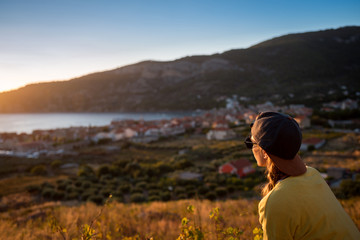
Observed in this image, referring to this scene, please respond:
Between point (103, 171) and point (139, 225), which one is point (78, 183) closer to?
point (103, 171)

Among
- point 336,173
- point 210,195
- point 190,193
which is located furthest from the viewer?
point 336,173

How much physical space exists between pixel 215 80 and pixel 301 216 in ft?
403

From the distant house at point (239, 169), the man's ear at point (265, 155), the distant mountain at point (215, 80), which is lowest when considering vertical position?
the distant house at point (239, 169)

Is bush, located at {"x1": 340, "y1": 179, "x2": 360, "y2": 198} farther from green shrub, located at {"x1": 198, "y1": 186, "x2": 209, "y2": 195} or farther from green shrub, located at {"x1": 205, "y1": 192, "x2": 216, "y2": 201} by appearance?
green shrub, located at {"x1": 198, "y1": 186, "x2": 209, "y2": 195}

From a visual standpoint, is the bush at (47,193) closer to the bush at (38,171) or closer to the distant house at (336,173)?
the bush at (38,171)

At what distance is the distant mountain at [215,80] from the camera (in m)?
97.1

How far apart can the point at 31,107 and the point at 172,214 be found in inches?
6468

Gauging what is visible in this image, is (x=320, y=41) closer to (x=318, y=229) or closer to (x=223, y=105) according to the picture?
(x=223, y=105)

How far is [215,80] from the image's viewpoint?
121 metres

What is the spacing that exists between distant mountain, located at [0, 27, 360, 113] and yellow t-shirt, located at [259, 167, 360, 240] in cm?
8321

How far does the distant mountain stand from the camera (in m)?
97.1

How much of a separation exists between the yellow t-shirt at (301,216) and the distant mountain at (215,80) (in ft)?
273

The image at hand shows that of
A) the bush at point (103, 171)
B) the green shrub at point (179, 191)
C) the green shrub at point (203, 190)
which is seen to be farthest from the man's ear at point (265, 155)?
the bush at point (103, 171)

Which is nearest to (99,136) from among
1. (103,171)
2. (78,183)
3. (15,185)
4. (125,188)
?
(103,171)
